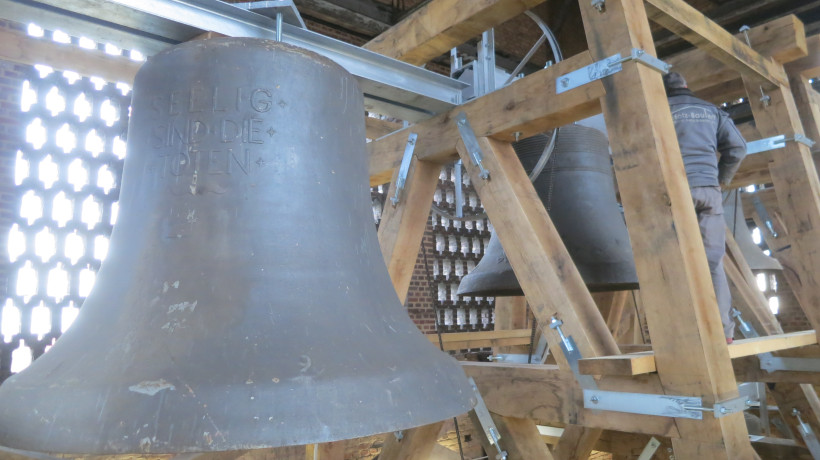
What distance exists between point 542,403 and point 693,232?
2.60 ft

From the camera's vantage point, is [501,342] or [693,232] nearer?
[693,232]

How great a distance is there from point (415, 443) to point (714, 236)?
1590 mm

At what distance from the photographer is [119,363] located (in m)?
1.17

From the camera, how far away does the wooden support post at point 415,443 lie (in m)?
2.79

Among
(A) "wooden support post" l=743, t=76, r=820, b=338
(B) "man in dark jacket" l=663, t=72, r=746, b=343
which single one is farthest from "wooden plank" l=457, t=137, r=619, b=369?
(A) "wooden support post" l=743, t=76, r=820, b=338

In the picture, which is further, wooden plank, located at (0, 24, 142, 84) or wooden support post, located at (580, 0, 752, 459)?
wooden plank, located at (0, 24, 142, 84)

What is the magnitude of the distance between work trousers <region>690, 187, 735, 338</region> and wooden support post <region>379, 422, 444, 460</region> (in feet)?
4.32

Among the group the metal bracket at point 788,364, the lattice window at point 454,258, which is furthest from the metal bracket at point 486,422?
A: the lattice window at point 454,258

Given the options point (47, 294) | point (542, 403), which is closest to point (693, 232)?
point (542, 403)

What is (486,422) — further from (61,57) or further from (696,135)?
(61,57)

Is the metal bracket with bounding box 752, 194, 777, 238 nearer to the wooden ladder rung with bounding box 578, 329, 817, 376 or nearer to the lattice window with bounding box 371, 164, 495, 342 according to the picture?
the wooden ladder rung with bounding box 578, 329, 817, 376

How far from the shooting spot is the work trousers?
2.81 meters

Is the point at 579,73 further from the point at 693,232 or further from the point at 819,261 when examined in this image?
the point at 819,261

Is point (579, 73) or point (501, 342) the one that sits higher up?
point (579, 73)
